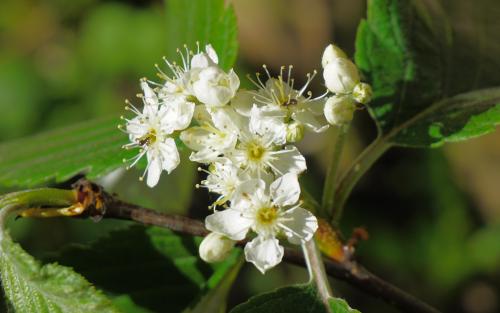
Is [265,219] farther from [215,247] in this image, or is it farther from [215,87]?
[215,87]

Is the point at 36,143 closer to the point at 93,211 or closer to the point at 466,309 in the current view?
the point at 93,211

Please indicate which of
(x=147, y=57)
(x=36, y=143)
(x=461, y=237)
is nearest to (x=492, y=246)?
(x=461, y=237)

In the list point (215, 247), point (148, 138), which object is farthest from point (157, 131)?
point (215, 247)

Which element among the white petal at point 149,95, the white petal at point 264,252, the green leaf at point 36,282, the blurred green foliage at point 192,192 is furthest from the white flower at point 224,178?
the blurred green foliage at point 192,192

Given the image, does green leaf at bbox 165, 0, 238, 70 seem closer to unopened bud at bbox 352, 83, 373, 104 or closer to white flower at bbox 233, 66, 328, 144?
white flower at bbox 233, 66, 328, 144

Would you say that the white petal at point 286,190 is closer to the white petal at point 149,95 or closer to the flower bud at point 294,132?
the flower bud at point 294,132
